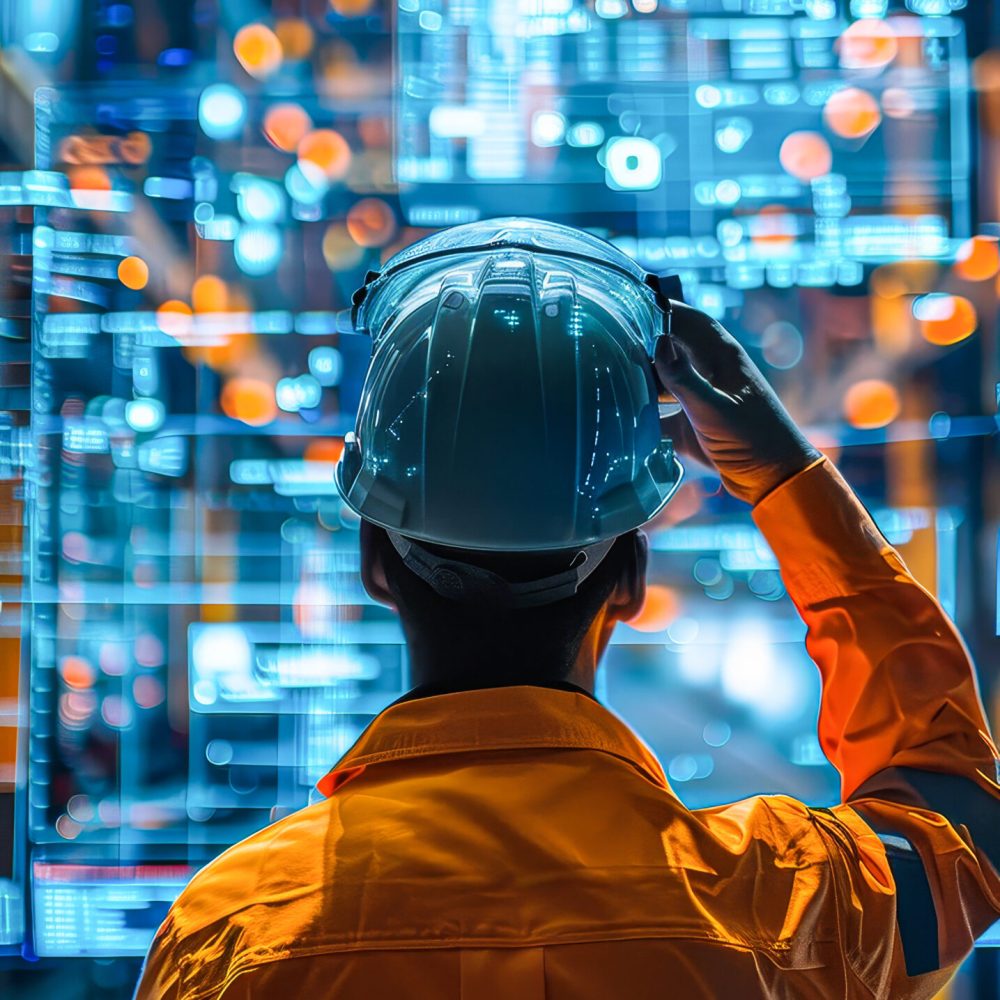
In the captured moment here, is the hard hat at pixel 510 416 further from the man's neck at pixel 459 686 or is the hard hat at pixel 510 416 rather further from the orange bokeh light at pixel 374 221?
the orange bokeh light at pixel 374 221

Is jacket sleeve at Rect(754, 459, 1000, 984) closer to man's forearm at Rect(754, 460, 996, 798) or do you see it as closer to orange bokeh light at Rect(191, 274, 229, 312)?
man's forearm at Rect(754, 460, 996, 798)

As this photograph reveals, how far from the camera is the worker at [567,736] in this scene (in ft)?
2.50

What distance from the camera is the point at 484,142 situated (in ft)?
5.67

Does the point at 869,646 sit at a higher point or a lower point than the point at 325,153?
lower

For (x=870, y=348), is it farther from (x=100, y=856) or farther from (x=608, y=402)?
(x=100, y=856)

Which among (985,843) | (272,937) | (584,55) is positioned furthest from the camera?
(584,55)

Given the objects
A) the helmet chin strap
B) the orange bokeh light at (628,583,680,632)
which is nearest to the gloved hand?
the helmet chin strap

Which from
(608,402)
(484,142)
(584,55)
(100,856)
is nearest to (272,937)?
(608,402)

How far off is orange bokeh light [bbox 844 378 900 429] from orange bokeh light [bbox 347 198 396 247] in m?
0.87

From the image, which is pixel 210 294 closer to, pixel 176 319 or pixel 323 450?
pixel 176 319

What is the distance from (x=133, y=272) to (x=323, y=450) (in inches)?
18.6

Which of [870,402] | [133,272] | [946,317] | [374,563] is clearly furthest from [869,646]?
[133,272]

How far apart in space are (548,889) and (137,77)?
1.62 metres

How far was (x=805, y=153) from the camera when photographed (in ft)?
5.71
